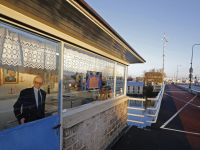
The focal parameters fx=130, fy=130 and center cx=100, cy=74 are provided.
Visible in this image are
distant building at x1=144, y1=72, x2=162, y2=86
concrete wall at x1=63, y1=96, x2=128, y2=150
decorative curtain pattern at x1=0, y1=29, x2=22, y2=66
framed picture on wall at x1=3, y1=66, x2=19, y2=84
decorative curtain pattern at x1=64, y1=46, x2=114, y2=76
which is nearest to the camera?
decorative curtain pattern at x1=0, y1=29, x2=22, y2=66

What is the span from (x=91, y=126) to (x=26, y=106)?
5.37 ft

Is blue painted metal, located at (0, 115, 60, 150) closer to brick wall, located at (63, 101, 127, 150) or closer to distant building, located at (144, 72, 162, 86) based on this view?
brick wall, located at (63, 101, 127, 150)

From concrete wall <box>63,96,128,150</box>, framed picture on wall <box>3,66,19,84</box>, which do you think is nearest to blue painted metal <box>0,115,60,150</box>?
concrete wall <box>63,96,128,150</box>

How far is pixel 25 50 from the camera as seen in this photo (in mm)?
1824

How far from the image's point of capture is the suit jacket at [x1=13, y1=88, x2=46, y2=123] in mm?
1903

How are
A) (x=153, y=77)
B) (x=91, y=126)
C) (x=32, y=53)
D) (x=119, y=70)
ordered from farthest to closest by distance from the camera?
(x=153, y=77) < (x=119, y=70) < (x=91, y=126) < (x=32, y=53)

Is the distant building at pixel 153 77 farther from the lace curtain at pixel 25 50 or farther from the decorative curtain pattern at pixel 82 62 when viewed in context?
the lace curtain at pixel 25 50

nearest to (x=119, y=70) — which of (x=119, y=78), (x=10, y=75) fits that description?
(x=119, y=78)

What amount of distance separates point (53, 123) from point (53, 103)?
34cm

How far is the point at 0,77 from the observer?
1691 millimetres

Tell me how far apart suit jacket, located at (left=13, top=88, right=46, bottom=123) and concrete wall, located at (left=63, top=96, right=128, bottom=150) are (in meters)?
0.60

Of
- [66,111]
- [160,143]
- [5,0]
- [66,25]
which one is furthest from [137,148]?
[5,0]

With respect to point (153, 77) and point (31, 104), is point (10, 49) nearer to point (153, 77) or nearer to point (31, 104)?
point (31, 104)

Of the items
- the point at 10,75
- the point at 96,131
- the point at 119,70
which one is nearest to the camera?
the point at 10,75
